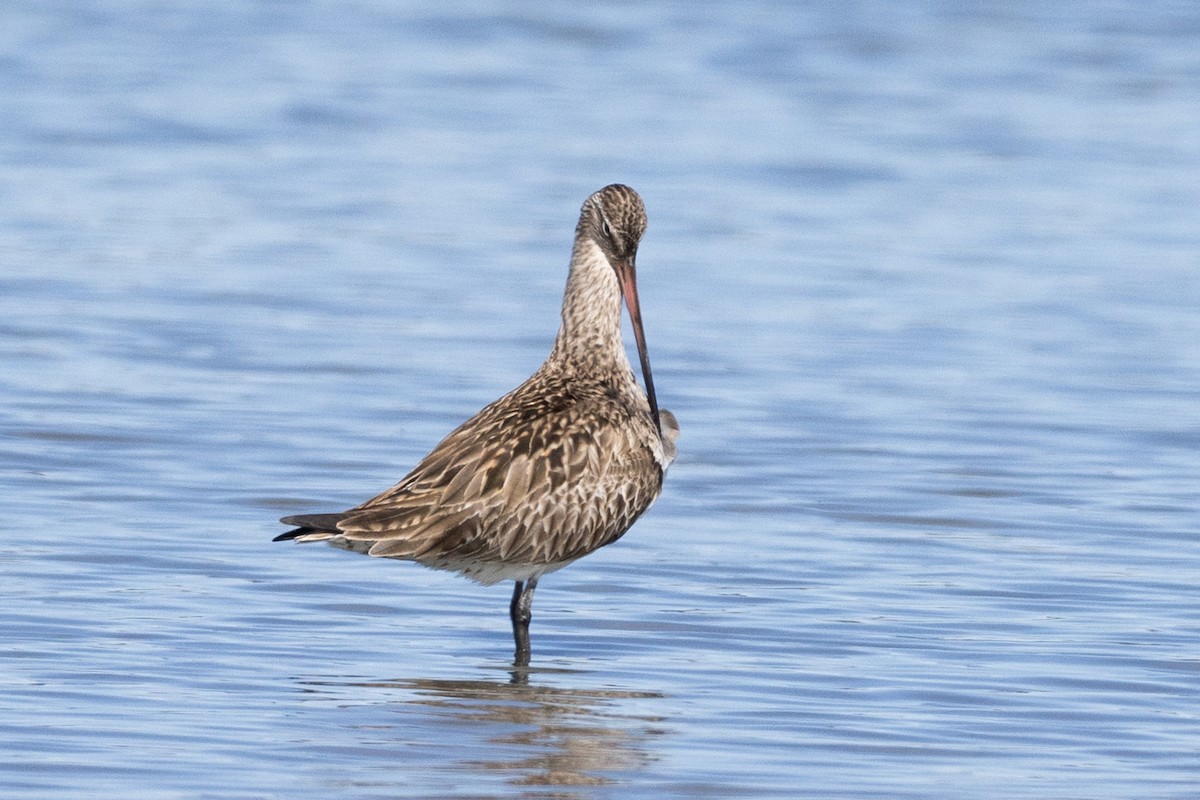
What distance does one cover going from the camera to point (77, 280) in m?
13.9

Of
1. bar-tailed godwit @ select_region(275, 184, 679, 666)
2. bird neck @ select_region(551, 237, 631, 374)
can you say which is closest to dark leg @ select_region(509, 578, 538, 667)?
bar-tailed godwit @ select_region(275, 184, 679, 666)

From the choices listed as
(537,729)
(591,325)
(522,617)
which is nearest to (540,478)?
(522,617)

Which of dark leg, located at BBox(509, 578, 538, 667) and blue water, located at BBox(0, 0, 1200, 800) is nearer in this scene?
blue water, located at BBox(0, 0, 1200, 800)

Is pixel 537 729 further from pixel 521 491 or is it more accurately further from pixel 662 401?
pixel 662 401

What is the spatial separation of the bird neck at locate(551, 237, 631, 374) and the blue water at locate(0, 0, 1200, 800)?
2.96 ft

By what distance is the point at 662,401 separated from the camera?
1179 cm

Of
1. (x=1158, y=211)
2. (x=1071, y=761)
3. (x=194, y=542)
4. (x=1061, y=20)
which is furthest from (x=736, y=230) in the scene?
(x=1061, y=20)

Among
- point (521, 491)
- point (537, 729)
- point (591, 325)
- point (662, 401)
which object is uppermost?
point (591, 325)

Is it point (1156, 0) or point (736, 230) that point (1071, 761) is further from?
point (1156, 0)

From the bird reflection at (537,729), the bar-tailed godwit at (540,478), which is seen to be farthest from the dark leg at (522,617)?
the bird reflection at (537,729)

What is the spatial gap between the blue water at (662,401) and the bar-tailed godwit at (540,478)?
1.30ft

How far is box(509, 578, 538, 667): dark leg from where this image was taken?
7531 millimetres

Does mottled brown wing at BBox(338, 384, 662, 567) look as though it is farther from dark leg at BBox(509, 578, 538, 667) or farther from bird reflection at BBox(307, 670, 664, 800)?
bird reflection at BBox(307, 670, 664, 800)

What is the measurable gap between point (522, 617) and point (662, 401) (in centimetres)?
432
